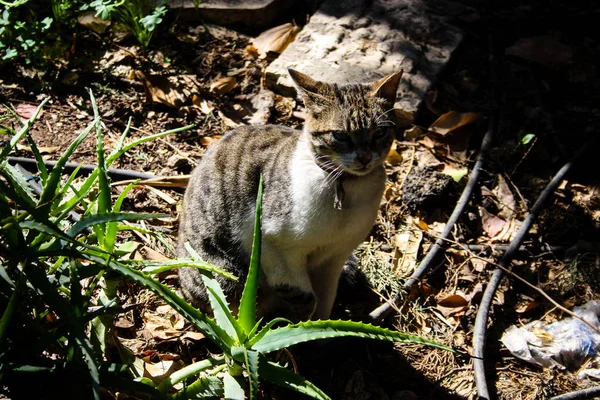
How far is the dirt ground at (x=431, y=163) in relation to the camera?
3.08 m

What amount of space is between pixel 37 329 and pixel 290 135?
1681 millimetres

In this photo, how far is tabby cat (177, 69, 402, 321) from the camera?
284 centimetres

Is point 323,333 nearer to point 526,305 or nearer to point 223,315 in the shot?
point 223,315

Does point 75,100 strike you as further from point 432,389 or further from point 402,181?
point 432,389

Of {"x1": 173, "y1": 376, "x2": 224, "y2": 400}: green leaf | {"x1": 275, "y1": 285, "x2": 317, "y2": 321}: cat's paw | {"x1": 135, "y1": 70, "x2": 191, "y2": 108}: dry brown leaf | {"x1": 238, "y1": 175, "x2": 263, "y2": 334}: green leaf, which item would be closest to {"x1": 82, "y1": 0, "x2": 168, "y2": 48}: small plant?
{"x1": 135, "y1": 70, "x2": 191, "y2": 108}: dry brown leaf

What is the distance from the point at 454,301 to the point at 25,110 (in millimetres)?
3137

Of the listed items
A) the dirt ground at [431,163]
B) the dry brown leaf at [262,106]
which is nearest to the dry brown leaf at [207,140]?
the dirt ground at [431,163]

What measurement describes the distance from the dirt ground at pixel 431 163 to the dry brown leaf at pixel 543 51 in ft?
0.04

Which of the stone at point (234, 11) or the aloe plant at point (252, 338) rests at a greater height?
the stone at point (234, 11)

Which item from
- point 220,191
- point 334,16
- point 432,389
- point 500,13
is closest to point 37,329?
point 220,191

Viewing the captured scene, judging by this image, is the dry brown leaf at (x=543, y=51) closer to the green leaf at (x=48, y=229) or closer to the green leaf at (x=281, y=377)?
the green leaf at (x=281, y=377)

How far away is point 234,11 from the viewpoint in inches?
191

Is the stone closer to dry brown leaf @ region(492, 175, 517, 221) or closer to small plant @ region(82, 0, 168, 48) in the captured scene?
small plant @ region(82, 0, 168, 48)

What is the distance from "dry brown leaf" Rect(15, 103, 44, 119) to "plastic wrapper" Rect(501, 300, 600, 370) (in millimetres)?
3398
